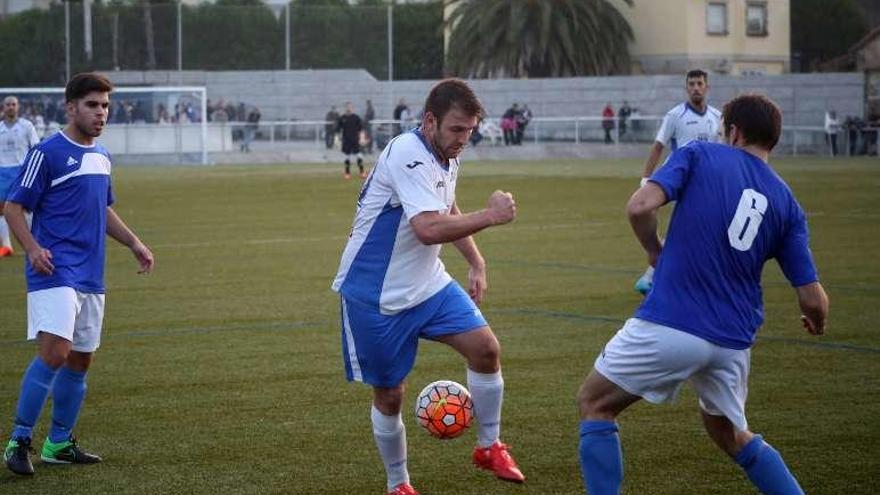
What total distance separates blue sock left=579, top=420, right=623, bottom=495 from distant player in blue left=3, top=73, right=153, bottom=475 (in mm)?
3055

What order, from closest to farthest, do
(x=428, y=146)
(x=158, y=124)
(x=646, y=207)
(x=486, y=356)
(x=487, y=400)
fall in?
(x=646, y=207) → (x=428, y=146) → (x=486, y=356) → (x=487, y=400) → (x=158, y=124)

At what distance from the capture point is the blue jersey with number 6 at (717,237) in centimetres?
581

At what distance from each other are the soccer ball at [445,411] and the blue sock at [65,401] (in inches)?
79.5

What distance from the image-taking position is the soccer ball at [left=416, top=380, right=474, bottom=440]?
23.7 ft

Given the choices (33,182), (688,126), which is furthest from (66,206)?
(688,126)

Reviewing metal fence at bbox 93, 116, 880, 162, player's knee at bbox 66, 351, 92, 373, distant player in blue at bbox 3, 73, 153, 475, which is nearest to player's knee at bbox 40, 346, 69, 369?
distant player in blue at bbox 3, 73, 153, 475

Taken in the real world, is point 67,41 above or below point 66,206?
above

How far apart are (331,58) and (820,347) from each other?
175 feet

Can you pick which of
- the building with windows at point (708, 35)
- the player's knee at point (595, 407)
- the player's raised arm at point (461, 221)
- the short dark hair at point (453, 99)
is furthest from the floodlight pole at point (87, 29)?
the player's knee at point (595, 407)

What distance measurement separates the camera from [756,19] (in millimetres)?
75500

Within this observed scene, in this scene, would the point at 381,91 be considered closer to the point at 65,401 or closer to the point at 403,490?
the point at 65,401

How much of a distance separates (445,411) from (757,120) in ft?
7.49

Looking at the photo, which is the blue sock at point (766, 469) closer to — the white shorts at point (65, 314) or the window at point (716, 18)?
the white shorts at point (65, 314)

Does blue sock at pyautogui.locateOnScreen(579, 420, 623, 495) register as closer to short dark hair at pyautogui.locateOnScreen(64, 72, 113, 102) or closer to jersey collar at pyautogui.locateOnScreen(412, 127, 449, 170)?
jersey collar at pyautogui.locateOnScreen(412, 127, 449, 170)
